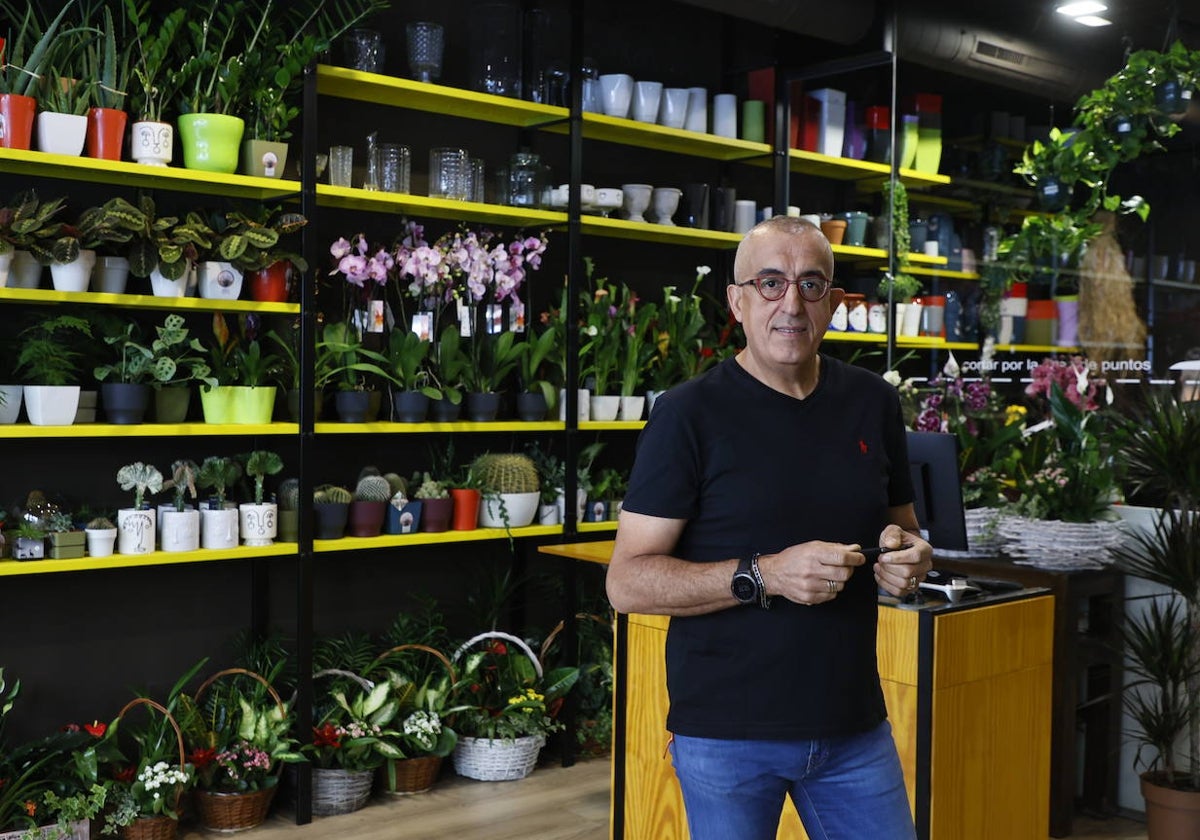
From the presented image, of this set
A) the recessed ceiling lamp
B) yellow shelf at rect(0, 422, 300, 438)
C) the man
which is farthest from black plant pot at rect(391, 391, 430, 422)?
the recessed ceiling lamp

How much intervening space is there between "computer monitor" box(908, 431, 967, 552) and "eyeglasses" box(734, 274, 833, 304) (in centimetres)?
130

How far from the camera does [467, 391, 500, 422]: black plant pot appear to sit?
15.0ft

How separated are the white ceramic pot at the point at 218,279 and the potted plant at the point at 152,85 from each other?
0.34 metres

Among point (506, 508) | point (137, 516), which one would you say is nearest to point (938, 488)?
point (506, 508)

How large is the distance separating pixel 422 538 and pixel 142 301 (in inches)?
48.8

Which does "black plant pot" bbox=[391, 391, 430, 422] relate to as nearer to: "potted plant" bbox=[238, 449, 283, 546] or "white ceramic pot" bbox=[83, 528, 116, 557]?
"potted plant" bbox=[238, 449, 283, 546]

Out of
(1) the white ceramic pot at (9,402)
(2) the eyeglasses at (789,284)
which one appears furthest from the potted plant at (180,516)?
(2) the eyeglasses at (789,284)

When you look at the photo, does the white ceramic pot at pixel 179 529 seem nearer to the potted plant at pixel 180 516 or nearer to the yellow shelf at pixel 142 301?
the potted plant at pixel 180 516

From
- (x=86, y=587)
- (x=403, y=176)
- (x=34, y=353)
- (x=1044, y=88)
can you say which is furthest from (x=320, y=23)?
(x=1044, y=88)

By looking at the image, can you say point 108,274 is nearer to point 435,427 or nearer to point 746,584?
point 435,427

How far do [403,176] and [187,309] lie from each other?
0.91 meters

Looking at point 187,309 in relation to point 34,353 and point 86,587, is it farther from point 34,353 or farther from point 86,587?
point 86,587

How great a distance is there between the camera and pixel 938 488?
10.6ft

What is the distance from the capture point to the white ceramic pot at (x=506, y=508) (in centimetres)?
462
